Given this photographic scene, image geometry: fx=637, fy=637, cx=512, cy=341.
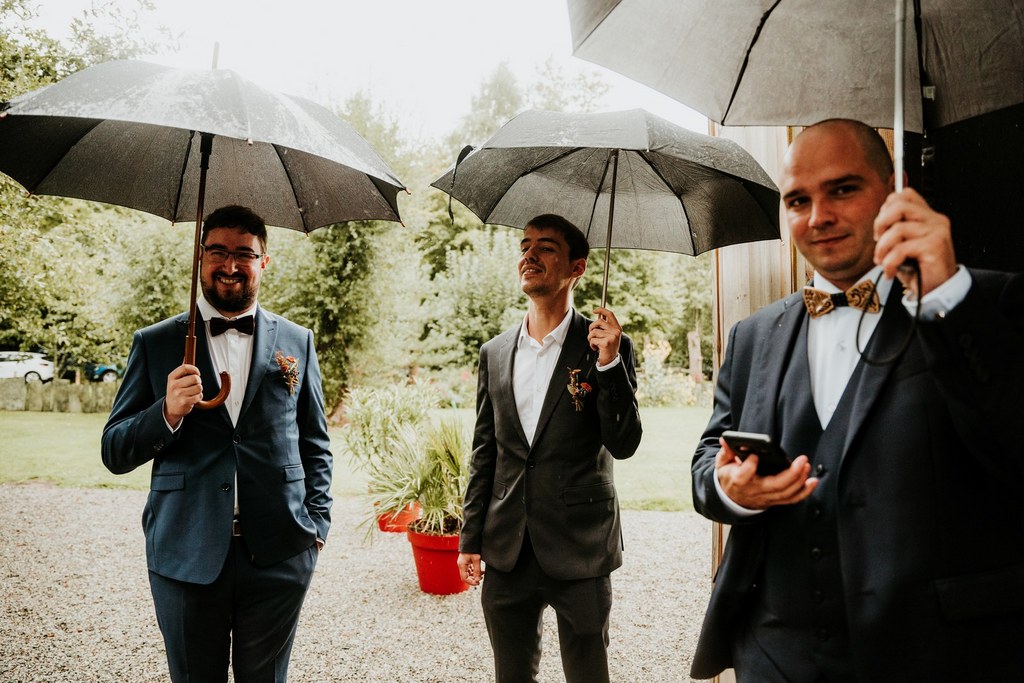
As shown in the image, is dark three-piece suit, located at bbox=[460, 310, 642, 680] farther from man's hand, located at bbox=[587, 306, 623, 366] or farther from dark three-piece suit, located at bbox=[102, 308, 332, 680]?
dark three-piece suit, located at bbox=[102, 308, 332, 680]

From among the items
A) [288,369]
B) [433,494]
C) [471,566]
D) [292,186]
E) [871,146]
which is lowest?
[433,494]

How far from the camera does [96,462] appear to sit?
795cm

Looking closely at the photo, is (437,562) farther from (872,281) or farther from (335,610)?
(872,281)

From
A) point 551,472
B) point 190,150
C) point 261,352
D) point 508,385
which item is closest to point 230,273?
point 261,352

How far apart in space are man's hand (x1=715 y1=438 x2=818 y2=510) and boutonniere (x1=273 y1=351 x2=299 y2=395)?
68.5 inches

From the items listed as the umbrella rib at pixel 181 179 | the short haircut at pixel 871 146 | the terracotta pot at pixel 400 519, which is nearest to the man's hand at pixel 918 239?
the short haircut at pixel 871 146

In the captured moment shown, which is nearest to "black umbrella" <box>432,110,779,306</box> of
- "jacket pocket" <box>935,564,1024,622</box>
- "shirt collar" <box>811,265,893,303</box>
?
"shirt collar" <box>811,265,893,303</box>

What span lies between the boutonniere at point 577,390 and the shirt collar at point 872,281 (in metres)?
1.09

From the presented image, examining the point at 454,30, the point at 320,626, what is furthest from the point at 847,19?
the point at 454,30

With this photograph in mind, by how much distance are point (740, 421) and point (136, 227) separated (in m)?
11.5

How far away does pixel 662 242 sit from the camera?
275 centimetres

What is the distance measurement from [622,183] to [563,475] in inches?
50.0

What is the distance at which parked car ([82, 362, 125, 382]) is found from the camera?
7.71 m

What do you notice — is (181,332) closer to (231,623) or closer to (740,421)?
(231,623)
